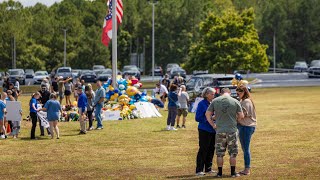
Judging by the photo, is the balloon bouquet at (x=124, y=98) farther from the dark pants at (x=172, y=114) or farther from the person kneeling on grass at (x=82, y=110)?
the person kneeling on grass at (x=82, y=110)

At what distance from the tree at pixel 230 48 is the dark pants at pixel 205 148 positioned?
48.4m

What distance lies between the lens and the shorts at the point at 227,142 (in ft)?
51.3

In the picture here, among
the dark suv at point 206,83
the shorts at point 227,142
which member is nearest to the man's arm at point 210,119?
the shorts at point 227,142

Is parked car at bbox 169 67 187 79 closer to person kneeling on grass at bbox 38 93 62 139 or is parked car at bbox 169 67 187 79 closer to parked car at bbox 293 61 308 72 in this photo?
parked car at bbox 293 61 308 72

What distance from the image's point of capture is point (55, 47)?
330 feet

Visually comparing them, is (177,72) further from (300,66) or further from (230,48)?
(300,66)

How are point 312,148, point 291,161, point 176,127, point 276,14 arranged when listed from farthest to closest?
1. point 276,14
2. point 176,127
3. point 312,148
4. point 291,161

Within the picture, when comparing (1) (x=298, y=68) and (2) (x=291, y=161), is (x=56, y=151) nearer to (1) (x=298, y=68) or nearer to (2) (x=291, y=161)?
(2) (x=291, y=161)

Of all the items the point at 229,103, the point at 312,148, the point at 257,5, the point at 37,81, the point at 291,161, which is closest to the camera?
the point at 229,103

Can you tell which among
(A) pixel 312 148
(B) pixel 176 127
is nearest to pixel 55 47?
(B) pixel 176 127

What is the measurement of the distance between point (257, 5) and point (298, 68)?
28652mm

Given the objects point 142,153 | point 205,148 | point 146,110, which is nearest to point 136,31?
point 146,110

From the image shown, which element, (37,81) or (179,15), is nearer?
(37,81)

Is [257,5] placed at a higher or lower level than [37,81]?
higher
